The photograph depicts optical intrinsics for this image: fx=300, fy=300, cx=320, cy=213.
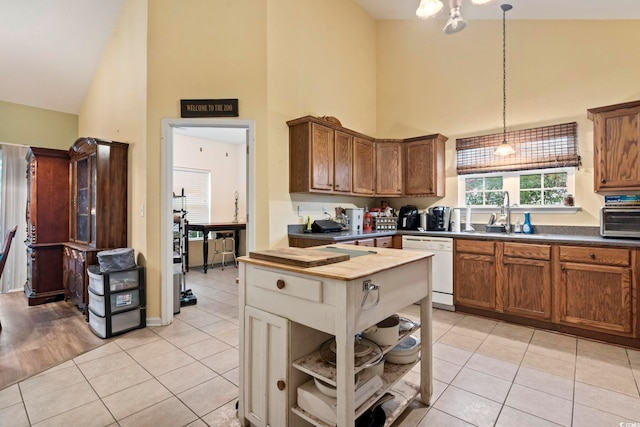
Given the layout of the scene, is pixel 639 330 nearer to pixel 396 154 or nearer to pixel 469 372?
pixel 469 372

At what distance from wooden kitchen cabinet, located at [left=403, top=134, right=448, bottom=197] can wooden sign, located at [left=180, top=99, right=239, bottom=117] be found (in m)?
2.53

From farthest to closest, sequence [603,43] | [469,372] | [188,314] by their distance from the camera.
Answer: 1. [188,314]
2. [603,43]
3. [469,372]

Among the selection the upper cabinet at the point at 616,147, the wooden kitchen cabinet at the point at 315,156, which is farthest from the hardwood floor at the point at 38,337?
the upper cabinet at the point at 616,147

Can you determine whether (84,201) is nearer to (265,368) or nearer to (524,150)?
(265,368)

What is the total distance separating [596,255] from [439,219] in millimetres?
1658

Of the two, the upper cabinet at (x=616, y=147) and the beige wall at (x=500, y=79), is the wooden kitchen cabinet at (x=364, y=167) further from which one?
the upper cabinet at (x=616, y=147)

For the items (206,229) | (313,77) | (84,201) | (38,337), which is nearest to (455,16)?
(313,77)

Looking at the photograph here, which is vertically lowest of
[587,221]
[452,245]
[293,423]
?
[293,423]

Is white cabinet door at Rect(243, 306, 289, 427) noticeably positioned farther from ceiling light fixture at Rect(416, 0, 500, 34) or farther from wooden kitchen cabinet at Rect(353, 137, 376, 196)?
wooden kitchen cabinet at Rect(353, 137, 376, 196)

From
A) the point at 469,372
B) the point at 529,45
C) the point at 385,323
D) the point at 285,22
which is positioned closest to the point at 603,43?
the point at 529,45

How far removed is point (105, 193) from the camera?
3268 mm

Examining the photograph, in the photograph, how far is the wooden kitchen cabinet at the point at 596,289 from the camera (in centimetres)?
260

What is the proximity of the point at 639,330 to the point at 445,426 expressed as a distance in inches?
87.0

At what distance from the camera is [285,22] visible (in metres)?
3.53
